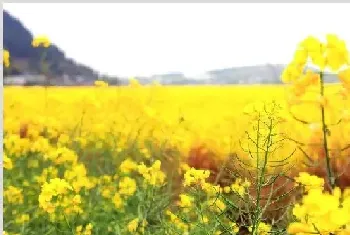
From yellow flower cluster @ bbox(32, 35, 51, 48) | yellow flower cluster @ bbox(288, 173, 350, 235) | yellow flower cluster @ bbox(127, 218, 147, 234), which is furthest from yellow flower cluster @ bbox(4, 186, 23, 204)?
yellow flower cluster @ bbox(288, 173, 350, 235)

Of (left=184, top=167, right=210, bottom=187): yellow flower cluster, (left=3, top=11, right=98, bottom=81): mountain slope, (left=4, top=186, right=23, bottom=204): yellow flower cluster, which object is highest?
(left=3, top=11, right=98, bottom=81): mountain slope

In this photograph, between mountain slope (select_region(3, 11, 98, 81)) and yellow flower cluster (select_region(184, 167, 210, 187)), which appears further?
mountain slope (select_region(3, 11, 98, 81))

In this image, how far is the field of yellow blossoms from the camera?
68.7 inches

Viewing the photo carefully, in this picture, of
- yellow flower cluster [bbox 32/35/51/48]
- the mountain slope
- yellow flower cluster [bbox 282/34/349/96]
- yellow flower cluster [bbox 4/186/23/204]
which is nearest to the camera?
yellow flower cluster [bbox 282/34/349/96]

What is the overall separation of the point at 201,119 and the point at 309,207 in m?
3.56

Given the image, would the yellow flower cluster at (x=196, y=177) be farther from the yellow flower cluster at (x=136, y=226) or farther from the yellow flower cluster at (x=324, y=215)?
the yellow flower cluster at (x=324, y=215)

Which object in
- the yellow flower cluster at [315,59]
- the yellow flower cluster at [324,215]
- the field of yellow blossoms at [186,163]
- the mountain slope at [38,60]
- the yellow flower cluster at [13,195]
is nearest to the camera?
the yellow flower cluster at [324,215]

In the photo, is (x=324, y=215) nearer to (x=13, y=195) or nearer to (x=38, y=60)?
(x=13, y=195)

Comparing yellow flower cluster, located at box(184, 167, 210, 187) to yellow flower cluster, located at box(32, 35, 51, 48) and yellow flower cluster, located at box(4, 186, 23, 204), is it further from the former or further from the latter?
yellow flower cluster, located at box(32, 35, 51, 48)

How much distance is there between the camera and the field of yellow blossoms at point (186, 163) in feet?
5.73

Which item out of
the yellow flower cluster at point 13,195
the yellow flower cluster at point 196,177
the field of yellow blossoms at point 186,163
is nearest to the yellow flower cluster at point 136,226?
the field of yellow blossoms at point 186,163

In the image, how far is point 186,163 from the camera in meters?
3.62

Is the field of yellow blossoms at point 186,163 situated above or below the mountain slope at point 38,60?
below

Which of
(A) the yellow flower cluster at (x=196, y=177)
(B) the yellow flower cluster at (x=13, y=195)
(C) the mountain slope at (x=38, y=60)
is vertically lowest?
(B) the yellow flower cluster at (x=13, y=195)
